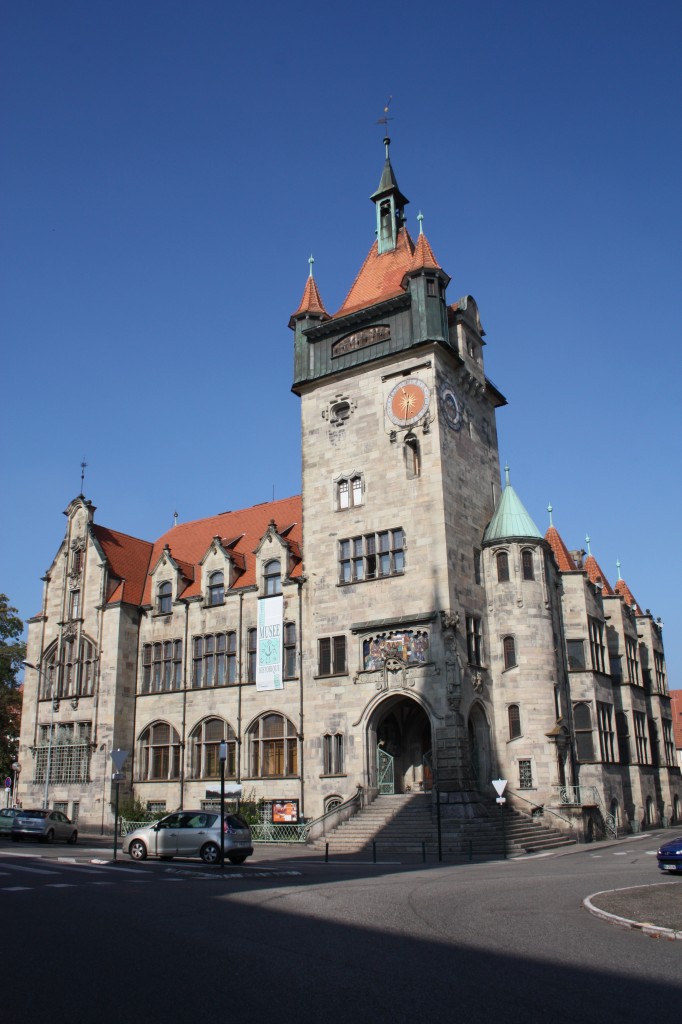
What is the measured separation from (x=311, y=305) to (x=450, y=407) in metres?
9.89

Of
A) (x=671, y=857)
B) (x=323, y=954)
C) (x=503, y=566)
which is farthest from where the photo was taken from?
(x=503, y=566)

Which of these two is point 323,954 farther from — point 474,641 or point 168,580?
point 168,580

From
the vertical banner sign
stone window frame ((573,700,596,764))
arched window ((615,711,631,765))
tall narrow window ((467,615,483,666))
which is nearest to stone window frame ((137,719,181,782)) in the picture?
the vertical banner sign

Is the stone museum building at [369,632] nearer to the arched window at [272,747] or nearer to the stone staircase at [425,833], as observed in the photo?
the arched window at [272,747]

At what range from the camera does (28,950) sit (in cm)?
1066

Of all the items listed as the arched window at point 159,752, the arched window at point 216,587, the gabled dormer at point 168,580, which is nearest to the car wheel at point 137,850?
the arched window at point 159,752

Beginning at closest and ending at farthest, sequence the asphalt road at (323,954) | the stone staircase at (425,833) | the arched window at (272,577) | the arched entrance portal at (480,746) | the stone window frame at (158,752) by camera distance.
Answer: the asphalt road at (323,954) → the stone staircase at (425,833) → the arched entrance portal at (480,746) → the arched window at (272,577) → the stone window frame at (158,752)

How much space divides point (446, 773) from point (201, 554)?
20592mm

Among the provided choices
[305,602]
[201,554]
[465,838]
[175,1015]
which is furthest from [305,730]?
[175,1015]

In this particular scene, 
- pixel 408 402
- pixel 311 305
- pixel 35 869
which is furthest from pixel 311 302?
pixel 35 869

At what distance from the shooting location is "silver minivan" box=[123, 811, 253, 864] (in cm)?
2495

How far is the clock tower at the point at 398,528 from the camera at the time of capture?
35594 mm

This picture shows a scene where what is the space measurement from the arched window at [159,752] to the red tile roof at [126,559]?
271 inches

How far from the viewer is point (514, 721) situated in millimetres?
37188
